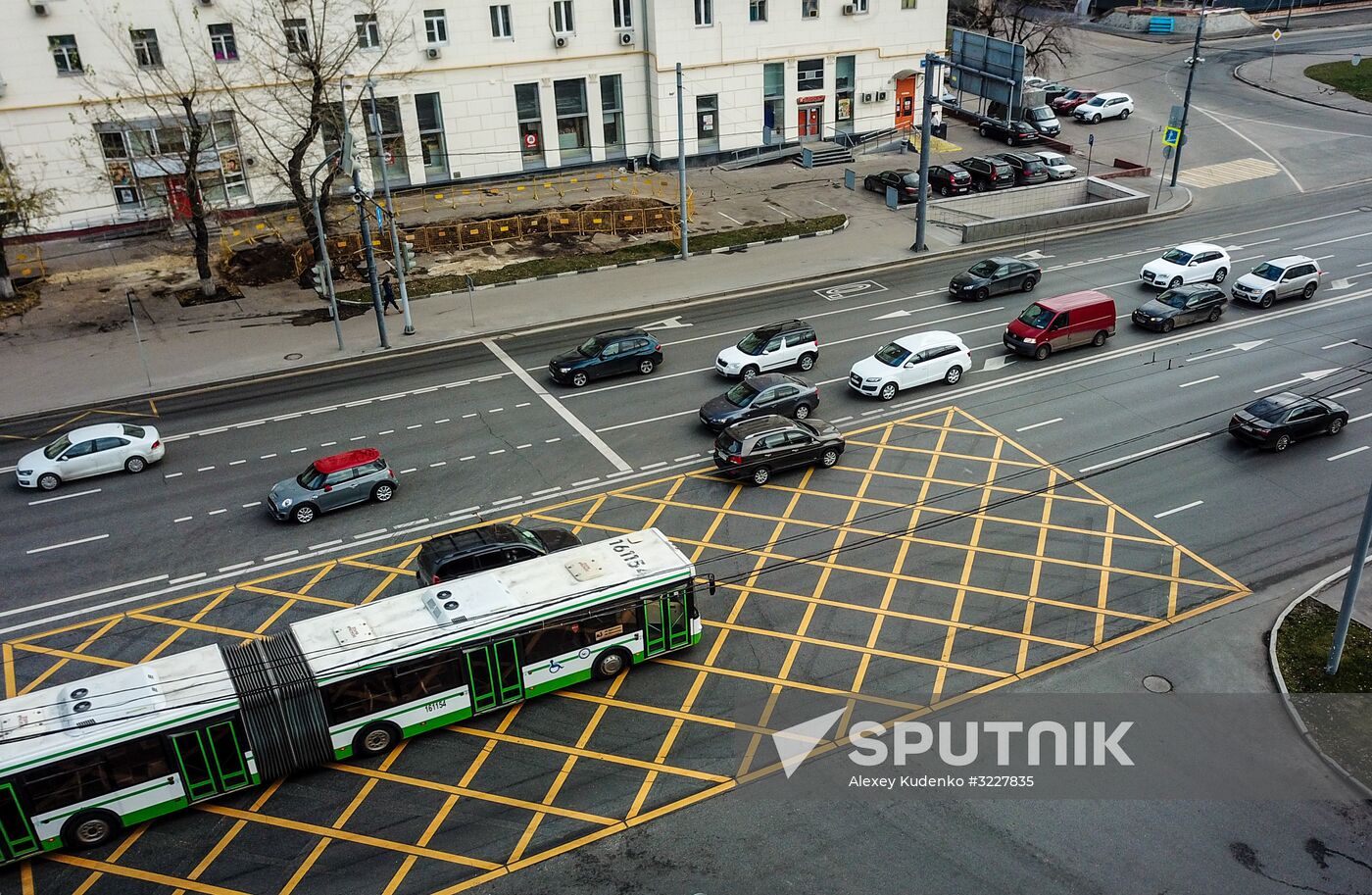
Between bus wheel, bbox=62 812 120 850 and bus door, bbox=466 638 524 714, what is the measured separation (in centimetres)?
683

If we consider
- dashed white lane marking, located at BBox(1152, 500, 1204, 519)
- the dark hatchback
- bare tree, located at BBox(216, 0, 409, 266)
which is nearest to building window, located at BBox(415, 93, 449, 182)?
bare tree, located at BBox(216, 0, 409, 266)

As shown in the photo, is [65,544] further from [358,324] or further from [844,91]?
[844,91]

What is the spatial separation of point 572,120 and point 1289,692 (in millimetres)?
51001

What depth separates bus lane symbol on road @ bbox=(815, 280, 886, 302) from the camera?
45969mm

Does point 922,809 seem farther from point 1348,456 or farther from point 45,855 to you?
point 1348,456

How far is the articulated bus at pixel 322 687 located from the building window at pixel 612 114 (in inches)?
1764

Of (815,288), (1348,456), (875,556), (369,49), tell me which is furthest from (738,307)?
(369,49)

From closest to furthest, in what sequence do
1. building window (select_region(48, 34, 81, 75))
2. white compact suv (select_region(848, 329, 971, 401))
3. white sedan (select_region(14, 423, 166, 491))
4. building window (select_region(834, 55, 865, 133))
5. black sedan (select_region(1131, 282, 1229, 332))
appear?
white sedan (select_region(14, 423, 166, 491)) < white compact suv (select_region(848, 329, 971, 401)) < black sedan (select_region(1131, 282, 1229, 332)) < building window (select_region(48, 34, 81, 75)) < building window (select_region(834, 55, 865, 133))

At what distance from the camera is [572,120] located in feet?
206

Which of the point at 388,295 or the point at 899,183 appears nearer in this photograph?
the point at 388,295

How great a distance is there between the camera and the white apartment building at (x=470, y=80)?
51.8 metres

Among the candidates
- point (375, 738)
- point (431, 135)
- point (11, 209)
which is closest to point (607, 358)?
point (375, 738)

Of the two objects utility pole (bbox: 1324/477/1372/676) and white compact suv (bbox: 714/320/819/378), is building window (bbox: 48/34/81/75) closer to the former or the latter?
white compact suv (bbox: 714/320/819/378)

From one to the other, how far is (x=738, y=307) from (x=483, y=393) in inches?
497
